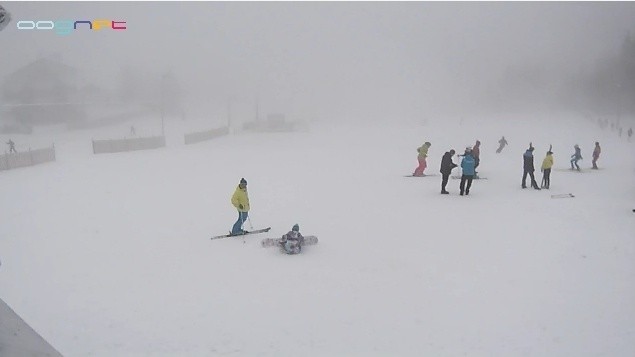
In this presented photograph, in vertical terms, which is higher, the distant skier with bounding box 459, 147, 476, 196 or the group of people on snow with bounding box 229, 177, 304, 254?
the distant skier with bounding box 459, 147, 476, 196

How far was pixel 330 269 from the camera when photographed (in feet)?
29.8

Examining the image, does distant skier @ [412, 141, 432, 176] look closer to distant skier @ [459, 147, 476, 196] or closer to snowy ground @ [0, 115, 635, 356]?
snowy ground @ [0, 115, 635, 356]

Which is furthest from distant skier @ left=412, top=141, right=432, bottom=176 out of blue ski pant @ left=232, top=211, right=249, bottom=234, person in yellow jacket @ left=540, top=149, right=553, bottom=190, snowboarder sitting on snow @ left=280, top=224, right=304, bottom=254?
snowboarder sitting on snow @ left=280, top=224, right=304, bottom=254

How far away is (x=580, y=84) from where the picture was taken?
86.2 metres

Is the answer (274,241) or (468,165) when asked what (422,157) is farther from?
(274,241)

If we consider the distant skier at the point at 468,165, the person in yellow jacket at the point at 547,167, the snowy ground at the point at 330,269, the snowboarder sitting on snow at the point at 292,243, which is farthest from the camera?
the person in yellow jacket at the point at 547,167

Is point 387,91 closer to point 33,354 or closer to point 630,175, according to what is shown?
point 630,175

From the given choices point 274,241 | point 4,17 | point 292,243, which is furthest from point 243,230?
point 4,17

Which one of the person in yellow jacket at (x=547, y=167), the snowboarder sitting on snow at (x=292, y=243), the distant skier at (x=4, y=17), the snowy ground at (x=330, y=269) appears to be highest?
the distant skier at (x=4, y=17)

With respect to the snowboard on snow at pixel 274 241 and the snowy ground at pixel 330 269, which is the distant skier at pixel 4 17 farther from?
the snowboard on snow at pixel 274 241

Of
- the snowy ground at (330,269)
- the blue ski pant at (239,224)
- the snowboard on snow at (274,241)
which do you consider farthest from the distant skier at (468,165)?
the blue ski pant at (239,224)

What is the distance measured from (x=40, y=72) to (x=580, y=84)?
96615 mm

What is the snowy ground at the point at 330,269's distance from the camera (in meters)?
6.54

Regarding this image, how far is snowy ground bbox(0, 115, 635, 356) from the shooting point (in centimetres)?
654
